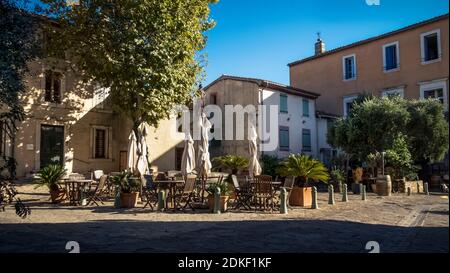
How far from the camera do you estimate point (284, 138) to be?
25203 millimetres

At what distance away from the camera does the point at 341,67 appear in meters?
26.5

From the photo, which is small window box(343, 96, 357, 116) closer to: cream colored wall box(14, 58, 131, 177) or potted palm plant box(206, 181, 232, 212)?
cream colored wall box(14, 58, 131, 177)

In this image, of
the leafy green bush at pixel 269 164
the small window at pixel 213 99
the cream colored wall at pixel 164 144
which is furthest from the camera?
the small window at pixel 213 99

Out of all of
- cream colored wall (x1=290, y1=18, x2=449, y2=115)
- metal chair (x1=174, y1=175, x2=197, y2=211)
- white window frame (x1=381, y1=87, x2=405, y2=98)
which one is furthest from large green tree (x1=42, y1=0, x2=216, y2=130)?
white window frame (x1=381, y1=87, x2=405, y2=98)

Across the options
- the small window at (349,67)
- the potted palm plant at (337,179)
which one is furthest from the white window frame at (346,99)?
the potted palm plant at (337,179)

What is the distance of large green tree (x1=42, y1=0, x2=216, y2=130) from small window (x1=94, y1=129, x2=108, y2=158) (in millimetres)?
3680

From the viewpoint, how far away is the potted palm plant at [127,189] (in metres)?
10.8

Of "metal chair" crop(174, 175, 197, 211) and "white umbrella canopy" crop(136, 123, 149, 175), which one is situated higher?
→ "white umbrella canopy" crop(136, 123, 149, 175)

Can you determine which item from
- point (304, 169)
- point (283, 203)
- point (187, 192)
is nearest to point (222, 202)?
point (187, 192)

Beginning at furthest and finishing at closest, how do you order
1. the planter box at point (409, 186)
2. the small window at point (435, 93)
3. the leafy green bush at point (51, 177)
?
the small window at point (435, 93) < the planter box at point (409, 186) < the leafy green bush at point (51, 177)

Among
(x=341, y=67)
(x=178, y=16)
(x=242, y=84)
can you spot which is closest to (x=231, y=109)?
(x=242, y=84)

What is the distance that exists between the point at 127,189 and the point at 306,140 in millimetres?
18542

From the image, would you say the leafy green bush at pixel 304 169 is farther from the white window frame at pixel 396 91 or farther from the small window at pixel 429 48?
the white window frame at pixel 396 91

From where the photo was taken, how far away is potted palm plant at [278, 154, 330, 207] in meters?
11.4
